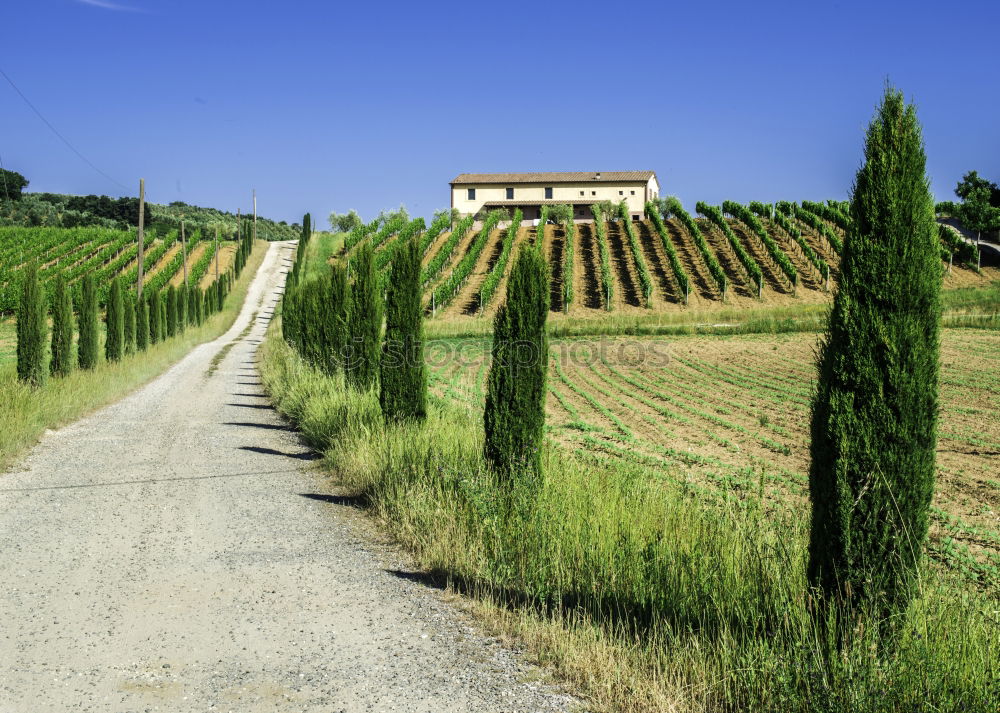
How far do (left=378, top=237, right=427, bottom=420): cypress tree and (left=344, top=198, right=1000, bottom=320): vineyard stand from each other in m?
25.8

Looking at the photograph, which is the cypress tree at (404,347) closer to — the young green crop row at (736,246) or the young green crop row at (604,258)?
the young green crop row at (604,258)

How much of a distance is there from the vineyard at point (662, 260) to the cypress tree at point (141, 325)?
1363 centimetres

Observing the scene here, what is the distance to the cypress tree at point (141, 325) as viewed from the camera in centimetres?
2930

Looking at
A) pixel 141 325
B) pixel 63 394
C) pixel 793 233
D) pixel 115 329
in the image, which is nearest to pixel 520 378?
pixel 63 394

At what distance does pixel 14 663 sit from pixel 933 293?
16.0 ft

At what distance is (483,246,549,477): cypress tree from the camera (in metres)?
7.09

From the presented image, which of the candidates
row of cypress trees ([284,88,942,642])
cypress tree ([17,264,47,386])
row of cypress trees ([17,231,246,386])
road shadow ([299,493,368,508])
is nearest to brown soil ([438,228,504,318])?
row of cypress trees ([17,231,246,386])

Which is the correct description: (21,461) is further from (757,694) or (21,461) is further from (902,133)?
(902,133)

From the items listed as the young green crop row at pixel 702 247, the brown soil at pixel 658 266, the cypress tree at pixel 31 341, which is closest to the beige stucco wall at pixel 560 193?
the young green crop row at pixel 702 247

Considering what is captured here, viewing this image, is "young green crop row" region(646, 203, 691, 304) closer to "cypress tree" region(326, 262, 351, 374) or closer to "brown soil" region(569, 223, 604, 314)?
"brown soil" region(569, 223, 604, 314)

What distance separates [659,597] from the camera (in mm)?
4758

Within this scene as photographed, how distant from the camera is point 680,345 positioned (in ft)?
97.0

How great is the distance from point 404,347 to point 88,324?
1315 centimetres

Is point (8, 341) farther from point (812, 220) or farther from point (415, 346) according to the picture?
point (812, 220)
